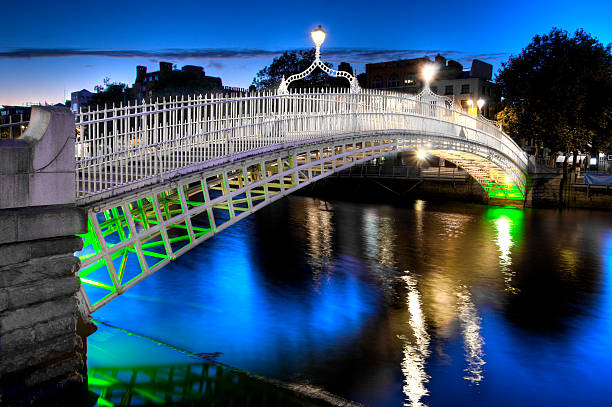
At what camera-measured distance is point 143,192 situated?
864cm

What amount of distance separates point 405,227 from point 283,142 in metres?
14.8

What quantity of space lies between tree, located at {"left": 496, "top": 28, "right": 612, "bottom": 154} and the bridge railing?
14667 mm

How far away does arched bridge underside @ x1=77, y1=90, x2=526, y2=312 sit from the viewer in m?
8.35

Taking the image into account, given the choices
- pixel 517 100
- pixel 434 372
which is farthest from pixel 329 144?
pixel 517 100

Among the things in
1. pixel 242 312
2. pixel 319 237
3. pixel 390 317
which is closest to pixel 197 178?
pixel 242 312

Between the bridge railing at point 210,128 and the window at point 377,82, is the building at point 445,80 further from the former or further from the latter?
the bridge railing at point 210,128

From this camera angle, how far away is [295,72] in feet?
162

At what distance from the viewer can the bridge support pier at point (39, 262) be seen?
6.03m

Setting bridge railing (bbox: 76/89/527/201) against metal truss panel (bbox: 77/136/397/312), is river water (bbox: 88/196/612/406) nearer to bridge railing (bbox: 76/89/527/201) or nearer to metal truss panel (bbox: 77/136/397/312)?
metal truss panel (bbox: 77/136/397/312)

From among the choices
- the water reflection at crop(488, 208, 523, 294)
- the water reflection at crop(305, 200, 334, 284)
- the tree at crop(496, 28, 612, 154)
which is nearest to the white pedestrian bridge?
→ the water reflection at crop(305, 200, 334, 284)

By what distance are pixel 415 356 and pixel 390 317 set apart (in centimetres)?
237

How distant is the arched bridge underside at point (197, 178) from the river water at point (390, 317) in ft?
4.18

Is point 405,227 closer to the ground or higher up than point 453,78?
closer to the ground

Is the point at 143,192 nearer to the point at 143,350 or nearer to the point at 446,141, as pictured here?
the point at 143,350
